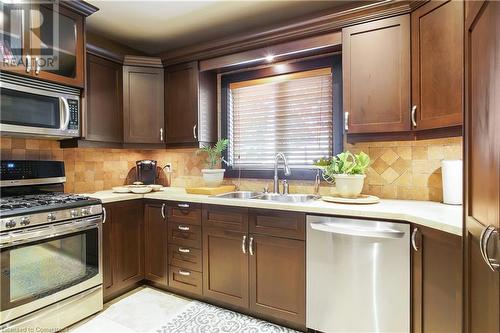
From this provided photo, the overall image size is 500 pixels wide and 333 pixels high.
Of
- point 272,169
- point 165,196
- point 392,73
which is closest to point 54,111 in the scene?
point 165,196

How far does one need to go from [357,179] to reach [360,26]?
1.09 m

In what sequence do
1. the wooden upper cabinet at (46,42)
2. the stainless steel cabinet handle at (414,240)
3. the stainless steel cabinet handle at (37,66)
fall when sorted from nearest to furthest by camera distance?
1. the stainless steel cabinet handle at (414,240)
2. the wooden upper cabinet at (46,42)
3. the stainless steel cabinet handle at (37,66)

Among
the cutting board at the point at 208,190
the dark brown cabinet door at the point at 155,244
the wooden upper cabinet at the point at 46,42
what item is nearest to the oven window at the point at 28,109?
the wooden upper cabinet at the point at 46,42

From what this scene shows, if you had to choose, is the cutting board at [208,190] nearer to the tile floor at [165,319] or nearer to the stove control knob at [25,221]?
the tile floor at [165,319]

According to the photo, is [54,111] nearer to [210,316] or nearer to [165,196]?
[165,196]

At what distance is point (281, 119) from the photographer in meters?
2.67

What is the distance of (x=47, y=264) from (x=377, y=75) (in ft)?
8.48

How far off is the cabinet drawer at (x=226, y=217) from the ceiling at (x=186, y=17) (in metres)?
1.51

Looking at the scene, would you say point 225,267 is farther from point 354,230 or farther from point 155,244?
point 354,230

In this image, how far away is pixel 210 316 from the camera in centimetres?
214

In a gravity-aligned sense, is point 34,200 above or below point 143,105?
below

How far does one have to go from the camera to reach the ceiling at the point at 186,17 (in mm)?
2299

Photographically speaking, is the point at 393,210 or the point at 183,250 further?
the point at 183,250

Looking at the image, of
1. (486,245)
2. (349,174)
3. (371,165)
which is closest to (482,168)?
(486,245)
